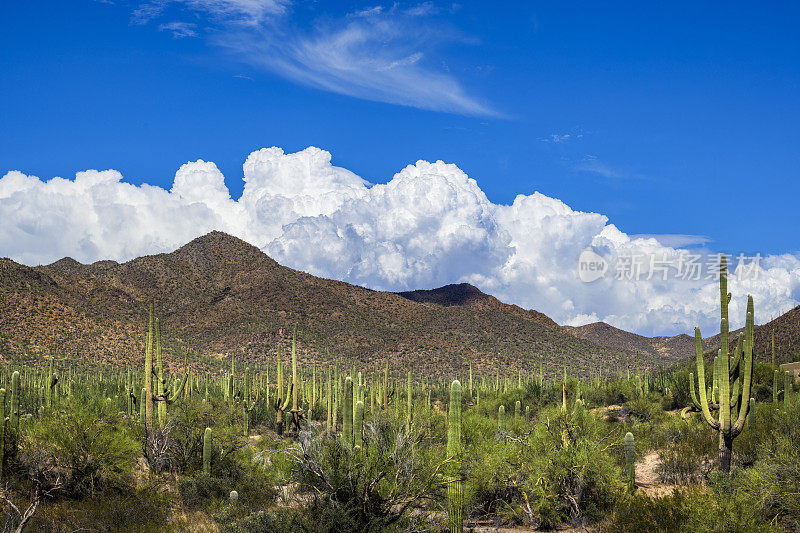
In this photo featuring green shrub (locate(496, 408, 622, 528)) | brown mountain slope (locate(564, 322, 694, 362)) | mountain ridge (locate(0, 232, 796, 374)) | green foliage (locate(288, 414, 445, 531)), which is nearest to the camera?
green foliage (locate(288, 414, 445, 531))

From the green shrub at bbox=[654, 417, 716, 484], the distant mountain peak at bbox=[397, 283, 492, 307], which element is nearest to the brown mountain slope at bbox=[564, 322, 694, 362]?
the distant mountain peak at bbox=[397, 283, 492, 307]

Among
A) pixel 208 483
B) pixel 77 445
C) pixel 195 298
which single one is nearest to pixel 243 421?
pixel 208 483

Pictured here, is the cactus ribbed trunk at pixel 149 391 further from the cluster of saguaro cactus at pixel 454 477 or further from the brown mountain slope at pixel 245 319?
the brown mountain slope at pixel 245 319

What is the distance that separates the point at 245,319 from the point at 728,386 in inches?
2738

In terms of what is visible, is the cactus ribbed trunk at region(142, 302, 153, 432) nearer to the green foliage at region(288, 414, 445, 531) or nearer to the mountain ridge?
the green foliage at region(288, 414, 445, 531)

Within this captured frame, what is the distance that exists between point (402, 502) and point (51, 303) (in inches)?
2819

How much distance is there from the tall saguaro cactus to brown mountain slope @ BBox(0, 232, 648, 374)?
52.2 m

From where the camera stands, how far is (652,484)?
1912 cm

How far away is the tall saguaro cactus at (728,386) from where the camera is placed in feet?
48.6

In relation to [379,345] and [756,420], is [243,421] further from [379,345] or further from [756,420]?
[379,345]

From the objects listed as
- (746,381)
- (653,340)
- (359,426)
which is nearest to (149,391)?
(359,426)

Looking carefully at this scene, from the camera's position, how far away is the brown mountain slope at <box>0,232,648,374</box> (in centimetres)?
6725

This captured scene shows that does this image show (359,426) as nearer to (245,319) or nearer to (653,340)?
(245,319)

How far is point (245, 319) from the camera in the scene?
78.4m
